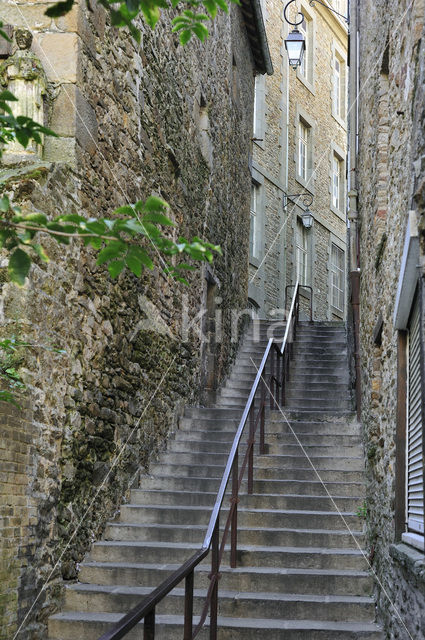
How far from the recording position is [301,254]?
20078mm

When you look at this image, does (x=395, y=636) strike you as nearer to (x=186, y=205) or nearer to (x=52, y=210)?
(x=52, y=210)

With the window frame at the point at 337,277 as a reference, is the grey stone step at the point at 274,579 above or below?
below

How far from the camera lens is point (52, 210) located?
18.2ft

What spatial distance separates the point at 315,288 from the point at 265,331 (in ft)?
21.6

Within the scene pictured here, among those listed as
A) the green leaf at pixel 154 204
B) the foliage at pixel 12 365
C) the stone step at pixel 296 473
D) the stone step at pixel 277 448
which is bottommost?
the stone step at pixel 296 473

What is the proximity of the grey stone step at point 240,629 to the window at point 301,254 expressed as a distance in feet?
48.0

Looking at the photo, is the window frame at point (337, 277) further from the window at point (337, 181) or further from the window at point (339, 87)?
the window at point (339, 87)

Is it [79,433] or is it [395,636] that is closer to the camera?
[395,636]

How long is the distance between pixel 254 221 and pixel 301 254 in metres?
2.95

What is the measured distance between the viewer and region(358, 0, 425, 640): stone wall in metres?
4.04

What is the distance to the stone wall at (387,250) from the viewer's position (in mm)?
4035

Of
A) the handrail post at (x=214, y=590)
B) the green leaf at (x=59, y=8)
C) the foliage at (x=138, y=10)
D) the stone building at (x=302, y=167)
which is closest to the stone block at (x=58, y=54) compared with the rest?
the foliage at (x=138, y=10)

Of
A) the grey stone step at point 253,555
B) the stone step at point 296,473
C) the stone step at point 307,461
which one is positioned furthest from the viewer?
the stone step at point 307,461

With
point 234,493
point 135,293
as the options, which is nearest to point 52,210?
point 135,293
